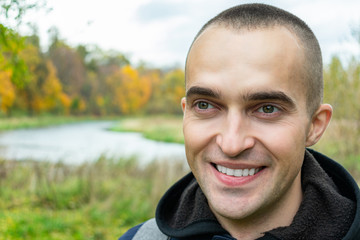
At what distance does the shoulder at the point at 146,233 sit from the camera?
1686 millimetres

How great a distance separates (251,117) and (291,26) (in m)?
0.40

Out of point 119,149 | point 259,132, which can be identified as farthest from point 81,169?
point 259,132

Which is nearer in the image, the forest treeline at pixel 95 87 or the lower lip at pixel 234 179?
the lower lip at pixel 234 179

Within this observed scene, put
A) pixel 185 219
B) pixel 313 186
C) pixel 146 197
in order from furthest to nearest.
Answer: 1. pixel 146 197
2. pixel 185 219
3. pixel 313 186

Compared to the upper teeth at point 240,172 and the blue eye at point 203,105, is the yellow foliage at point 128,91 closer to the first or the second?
the blue eye at point 203,105

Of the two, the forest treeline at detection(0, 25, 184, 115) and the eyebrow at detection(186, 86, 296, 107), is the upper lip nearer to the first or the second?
the eyebrow at detection(186, 86, 296, 107)

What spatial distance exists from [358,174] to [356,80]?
87.5 inches

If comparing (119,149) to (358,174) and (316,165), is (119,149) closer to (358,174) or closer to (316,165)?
(358,174)

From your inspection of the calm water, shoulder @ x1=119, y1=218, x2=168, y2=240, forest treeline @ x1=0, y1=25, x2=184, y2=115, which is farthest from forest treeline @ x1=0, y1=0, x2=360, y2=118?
shoulder @ x1=119, y1=218, x2=168, y2=240

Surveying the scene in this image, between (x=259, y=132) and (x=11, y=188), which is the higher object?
(x=259, y=132)

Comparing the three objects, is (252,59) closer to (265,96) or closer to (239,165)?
(265,96)

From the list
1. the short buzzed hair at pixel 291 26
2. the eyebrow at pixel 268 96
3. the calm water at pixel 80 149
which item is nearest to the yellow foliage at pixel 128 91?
the calm water at pixel 80 149

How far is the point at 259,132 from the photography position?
138cm

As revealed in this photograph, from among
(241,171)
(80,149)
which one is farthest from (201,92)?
(80,149)
